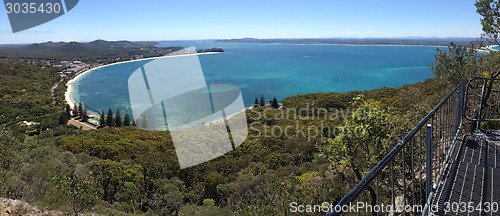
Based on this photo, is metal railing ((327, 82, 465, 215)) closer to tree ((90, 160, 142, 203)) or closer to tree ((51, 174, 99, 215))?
tree ((51, 174, 99, 215))

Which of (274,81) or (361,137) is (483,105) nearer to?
(361,137)

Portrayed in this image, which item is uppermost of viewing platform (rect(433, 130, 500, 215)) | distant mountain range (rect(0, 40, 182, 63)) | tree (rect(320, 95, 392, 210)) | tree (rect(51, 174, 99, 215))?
distant mountain range (rect(0, 40, 182, 63))

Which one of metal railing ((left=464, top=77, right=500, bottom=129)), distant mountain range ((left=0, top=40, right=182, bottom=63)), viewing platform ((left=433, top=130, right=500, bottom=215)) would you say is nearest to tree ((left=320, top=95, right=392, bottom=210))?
metal railing ((left=464, top=77, right=500, bottom=129))

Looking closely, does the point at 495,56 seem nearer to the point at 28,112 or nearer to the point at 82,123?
the point at 82,123

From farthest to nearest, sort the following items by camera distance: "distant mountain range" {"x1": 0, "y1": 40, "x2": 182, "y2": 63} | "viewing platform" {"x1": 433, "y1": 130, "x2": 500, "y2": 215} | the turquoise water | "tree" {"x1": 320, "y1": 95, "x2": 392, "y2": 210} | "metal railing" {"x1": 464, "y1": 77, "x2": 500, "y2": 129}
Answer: "distant mountain range" {"x1": 0, "y1": 40, "x2": 182, "y2": 63}
the turquoise water
"tree" {"x1": 320, "y1": 95, "x2": 392, "y2": 210}
"metal railing" {"x1": 464, "y1": 77, "x2": 500, "y2": 129}
"viewing platform" {"x1": 433, "y1": 130, "x2": 500, "y2": 215}

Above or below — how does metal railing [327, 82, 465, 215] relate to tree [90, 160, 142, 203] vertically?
above

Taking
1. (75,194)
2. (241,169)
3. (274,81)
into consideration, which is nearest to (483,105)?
(75,194)

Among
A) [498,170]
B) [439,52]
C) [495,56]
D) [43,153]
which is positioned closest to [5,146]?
[43,153]
